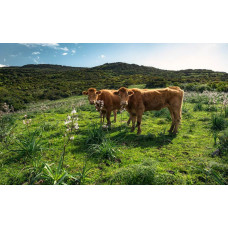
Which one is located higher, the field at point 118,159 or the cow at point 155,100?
the cow at point 155,100

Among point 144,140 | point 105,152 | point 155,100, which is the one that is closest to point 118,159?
point 105,152

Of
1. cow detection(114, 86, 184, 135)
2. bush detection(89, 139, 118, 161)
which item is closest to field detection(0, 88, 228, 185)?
bush detection(89, 139, 118, 161)

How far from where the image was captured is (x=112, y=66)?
258 feet


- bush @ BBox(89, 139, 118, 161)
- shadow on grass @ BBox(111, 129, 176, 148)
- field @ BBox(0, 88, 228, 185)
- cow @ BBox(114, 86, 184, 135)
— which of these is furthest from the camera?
cow @ BBox(114, 86, 184, 135)

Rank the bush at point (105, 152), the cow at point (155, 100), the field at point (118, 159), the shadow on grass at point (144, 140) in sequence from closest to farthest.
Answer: the field at point (118, 159) → the bush at point (105, 152) → the shadow on grass at point (144, 140) → the cow at point (155, 100)

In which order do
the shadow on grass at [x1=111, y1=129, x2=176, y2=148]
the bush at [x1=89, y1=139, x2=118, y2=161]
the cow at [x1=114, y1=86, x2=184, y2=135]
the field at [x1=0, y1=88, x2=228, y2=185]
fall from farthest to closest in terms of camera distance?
the cow at [x1=114, y1=86, x2=184, y2=135]
the shadow on grass at [x1=111, y1=129, x2=176, y2=148]
the bush at [x1=89, y1=139, x2=118, y2=161]
the field at [x1=0, y1=88, x2=228, y2=185]

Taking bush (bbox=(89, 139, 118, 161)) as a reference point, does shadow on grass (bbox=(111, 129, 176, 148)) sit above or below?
below

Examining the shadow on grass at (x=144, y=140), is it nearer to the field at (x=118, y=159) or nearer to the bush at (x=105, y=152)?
the field at (x=118, y=159)

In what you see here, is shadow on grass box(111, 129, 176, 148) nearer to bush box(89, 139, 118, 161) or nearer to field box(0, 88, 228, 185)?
field box(0, 88, 228, 185)

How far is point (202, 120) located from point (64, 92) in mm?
29163

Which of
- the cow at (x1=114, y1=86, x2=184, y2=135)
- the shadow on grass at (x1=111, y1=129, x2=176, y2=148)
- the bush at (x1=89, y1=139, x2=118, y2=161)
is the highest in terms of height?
the cow at (x1=114, y1=86, x2=184, y2=135)

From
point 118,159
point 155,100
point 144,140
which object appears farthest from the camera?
point 155,100

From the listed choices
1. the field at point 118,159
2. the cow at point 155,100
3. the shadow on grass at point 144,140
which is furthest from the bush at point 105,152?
the cow at point 155,100

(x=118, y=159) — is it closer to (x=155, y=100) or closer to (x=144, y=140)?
(x=144, y=140)
